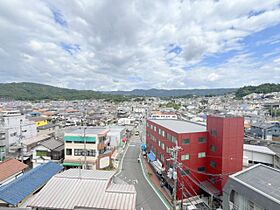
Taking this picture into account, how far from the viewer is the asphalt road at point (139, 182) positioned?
1631 cm

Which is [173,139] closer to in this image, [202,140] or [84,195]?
[202,140]

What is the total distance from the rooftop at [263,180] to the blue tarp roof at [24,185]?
16.0 meters

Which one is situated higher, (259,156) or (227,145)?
(227,145)

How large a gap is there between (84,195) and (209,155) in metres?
14.6

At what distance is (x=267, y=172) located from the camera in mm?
12570

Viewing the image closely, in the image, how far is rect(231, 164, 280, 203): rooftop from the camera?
10.1 m

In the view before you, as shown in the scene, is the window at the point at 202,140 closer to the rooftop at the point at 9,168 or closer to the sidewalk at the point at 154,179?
the sidewalk at the point at 154,179

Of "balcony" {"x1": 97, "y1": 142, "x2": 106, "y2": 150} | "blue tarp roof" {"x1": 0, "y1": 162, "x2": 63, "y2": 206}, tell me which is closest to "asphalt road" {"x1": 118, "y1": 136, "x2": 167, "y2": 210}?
"balcony" {"x1": 97, "y1": 142, "x2": 106, "y2": 150}

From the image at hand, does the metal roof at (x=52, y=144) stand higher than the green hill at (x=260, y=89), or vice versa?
the green hill at (x=260, y=89)

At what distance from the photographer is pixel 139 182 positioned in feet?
67.7

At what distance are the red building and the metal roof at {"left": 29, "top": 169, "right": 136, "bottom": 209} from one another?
25.4 feet

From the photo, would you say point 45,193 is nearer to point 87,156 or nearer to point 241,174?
point 87,156

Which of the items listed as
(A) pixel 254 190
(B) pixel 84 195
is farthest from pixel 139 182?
(A) pixel 254 190

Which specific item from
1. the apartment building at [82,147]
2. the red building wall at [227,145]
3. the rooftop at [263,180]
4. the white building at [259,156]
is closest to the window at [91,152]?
the apartment building at [82,147]
